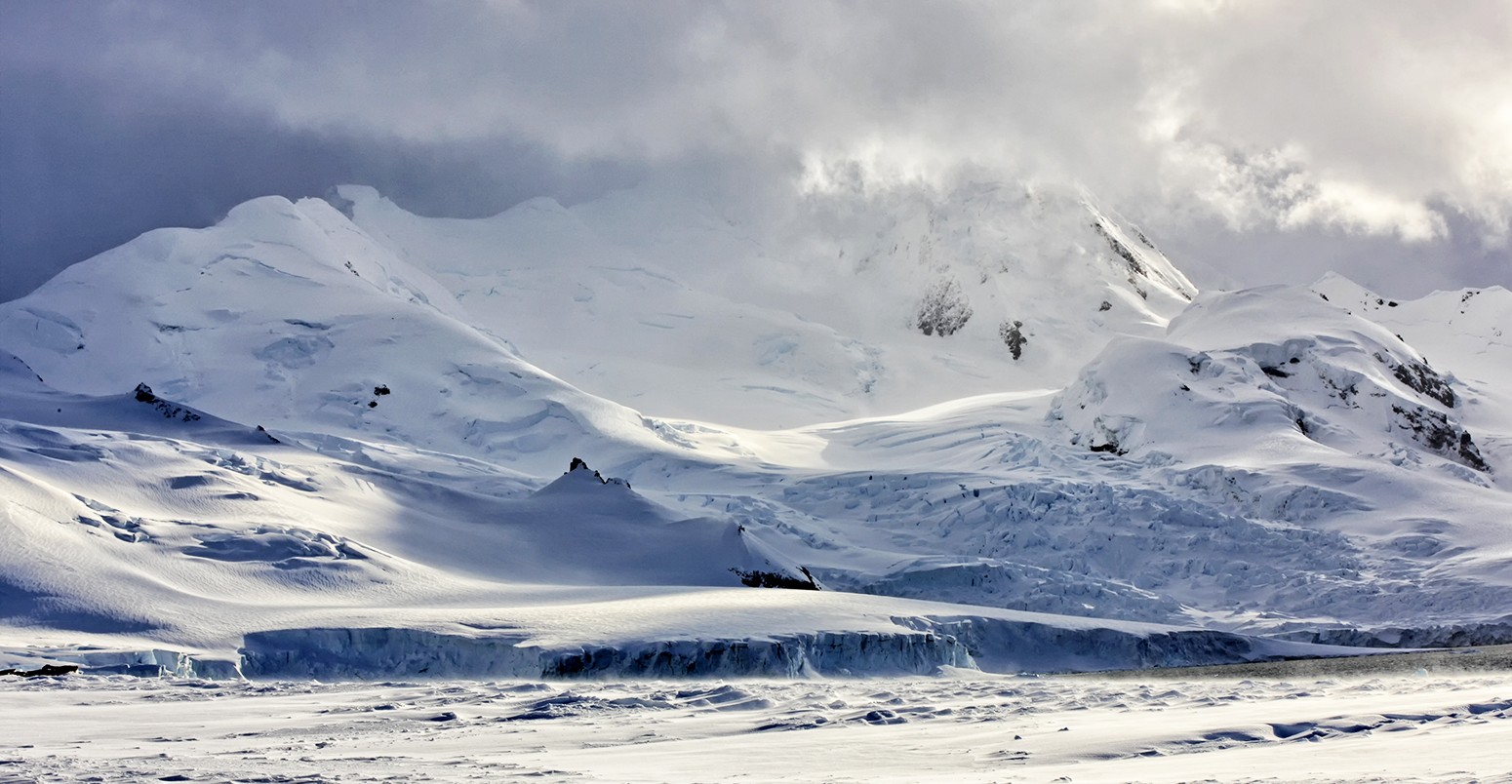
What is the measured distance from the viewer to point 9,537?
97.8ft

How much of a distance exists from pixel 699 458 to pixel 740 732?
49638 mm

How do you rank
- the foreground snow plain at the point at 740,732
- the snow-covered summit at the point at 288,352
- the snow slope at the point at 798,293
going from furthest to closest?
the snow slope at the point at 798,293
the snow-covered summit at the point at 288,352
the foreground snow plain at the point at 740,732

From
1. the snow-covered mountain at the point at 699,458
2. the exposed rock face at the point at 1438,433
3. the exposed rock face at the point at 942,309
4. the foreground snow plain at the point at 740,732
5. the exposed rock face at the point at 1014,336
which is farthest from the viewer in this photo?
the exposed rock face at the point at 942,309

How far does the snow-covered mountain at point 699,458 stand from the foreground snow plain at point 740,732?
5.19 meters

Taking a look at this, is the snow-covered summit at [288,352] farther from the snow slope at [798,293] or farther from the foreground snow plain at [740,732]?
the foreground snow plain at [740,732]

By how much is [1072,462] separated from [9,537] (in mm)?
45030

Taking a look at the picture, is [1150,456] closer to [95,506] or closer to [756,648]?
[756,648]

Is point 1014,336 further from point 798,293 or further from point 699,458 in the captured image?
point 699,458

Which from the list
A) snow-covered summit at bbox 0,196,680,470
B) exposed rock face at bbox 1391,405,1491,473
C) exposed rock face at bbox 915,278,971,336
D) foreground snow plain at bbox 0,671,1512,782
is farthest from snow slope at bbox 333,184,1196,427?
foreground snow plain at bbox 0,671,1512,782

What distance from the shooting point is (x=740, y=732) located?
721 inches

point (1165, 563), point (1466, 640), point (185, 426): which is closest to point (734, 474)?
point (1165, 563)

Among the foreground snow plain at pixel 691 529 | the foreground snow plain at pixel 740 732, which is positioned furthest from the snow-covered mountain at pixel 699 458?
the foreground snow plain at pixel 740 732

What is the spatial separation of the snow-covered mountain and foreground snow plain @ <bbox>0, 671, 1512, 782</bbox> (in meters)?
5.19

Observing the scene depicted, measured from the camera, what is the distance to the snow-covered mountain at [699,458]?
31422 mm
